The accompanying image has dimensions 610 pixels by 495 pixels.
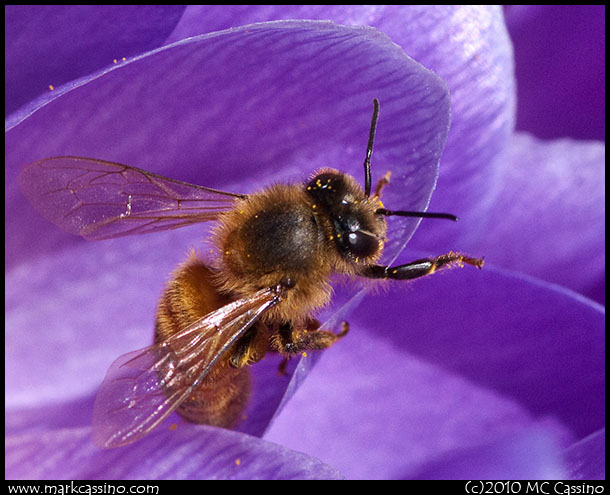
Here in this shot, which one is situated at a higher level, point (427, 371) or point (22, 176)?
point (22, 176)

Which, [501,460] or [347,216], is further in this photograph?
[501,460]

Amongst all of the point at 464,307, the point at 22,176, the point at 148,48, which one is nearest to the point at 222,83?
the point at 148,48

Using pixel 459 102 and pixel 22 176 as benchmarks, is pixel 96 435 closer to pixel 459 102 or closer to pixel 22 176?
pixel 22 176

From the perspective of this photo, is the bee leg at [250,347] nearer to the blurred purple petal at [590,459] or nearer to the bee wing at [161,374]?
the bee wing at [161,374]

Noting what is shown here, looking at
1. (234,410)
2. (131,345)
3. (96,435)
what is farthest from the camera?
(131,345)

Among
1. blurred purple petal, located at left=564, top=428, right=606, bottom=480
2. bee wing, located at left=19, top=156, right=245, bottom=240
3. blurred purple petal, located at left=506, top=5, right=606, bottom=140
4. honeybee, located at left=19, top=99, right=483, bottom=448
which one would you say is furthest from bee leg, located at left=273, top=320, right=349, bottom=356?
blurred purple petal, located at left=506, top=5, right=606, bottom=140

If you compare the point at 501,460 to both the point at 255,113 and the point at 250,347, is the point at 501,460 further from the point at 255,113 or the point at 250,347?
the point at 255,113

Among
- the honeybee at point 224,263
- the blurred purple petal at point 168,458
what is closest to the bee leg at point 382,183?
the honeybee at point 224,263

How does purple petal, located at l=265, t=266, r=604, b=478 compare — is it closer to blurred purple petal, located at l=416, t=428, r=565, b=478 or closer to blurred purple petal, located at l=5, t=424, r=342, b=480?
blurred purple petal, located at l=416, t=428, r=565, b=478

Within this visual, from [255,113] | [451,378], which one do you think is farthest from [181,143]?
[451,378]
